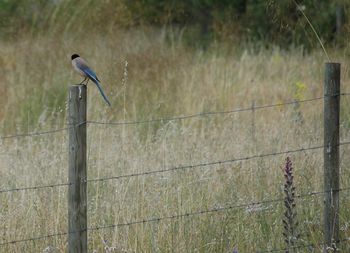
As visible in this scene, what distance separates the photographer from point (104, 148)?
25.4ft

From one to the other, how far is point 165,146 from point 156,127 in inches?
79.4

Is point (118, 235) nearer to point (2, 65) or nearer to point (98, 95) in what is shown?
point (98, 95)

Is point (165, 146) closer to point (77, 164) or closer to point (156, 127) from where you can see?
point (156, 127)

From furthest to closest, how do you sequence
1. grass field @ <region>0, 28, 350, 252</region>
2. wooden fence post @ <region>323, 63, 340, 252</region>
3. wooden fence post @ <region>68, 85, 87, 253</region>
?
1. grass field @ <region>0, 28, 350, 252</region>
2. wooden fence post @ <region>323, 63, 340, 252</region>
3. wooden fence post @ <region>68, 85, 87, 253</region>

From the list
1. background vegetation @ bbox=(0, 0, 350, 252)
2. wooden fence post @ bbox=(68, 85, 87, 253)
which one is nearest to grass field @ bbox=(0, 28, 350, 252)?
background vegetation @ bbox=(0, 0, 350, 252)

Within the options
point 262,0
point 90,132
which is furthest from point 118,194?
point 262,0

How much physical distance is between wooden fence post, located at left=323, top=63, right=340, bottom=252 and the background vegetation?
0.22m

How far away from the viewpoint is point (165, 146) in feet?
23.8

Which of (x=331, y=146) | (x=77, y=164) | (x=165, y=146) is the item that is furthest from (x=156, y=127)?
(x=77, y=164)

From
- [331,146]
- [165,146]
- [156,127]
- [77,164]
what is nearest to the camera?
[77,164]

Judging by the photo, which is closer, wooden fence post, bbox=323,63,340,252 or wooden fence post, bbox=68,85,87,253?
wooden fence post, bbox=68,85,87,253

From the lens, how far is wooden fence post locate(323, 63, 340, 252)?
5.54 meters

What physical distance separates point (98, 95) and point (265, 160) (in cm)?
337

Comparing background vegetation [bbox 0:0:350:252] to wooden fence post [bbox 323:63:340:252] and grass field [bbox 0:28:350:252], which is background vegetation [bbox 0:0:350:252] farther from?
wooden fence post [bbox 323:63:340:252]
